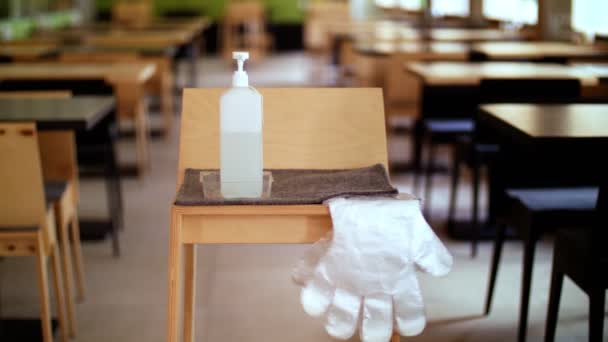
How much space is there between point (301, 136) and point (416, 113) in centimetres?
265

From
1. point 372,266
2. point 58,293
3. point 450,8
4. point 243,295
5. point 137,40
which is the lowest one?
point 243,295

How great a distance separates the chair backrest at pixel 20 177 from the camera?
79.4 inches

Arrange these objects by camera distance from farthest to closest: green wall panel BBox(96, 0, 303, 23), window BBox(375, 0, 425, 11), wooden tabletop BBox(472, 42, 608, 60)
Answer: green wall panel BBox(96, 0, 303, 23) < window BBox(375, 0, 425, 11) < wooden tabletop BBox(472, 42, 608, 60)

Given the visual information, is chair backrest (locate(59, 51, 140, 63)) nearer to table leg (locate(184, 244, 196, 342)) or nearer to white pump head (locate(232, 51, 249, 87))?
table leg (locate(184, 244, 196, 342))

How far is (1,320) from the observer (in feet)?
8.34

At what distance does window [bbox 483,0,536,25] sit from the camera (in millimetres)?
6043

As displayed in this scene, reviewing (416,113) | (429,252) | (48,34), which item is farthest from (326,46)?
(429,252)

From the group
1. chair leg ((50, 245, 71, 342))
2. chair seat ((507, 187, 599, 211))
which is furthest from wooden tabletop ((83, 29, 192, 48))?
chair seat ((507, 187, 599, 211))

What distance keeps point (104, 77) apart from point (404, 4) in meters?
7.35

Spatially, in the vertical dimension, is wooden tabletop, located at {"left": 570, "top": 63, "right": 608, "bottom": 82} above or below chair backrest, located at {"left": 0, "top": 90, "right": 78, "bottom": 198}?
above

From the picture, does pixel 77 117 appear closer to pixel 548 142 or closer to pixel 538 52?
pixel 548 142

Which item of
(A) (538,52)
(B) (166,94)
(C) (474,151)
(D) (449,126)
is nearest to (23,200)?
(C) (474,151)

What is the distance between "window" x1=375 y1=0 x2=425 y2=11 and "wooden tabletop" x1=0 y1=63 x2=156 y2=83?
18.8ft

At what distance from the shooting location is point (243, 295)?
285 centimetres
